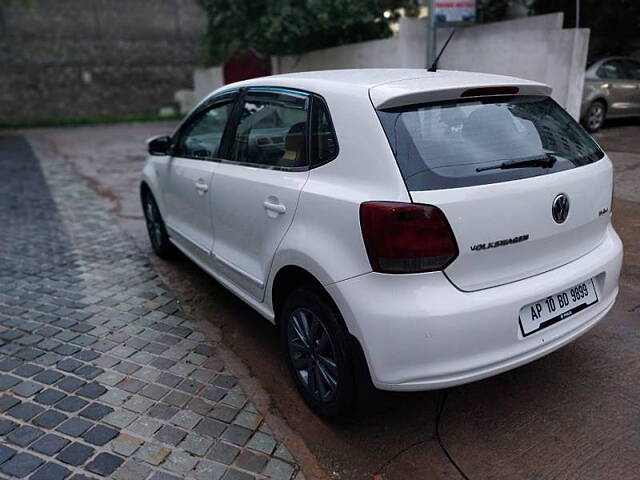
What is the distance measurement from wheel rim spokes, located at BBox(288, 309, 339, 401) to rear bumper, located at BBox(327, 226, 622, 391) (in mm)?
297

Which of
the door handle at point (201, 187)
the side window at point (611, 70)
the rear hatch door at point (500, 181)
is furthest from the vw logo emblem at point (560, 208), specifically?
the side window at point (611, 70)

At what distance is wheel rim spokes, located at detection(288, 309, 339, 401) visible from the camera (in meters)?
2.63

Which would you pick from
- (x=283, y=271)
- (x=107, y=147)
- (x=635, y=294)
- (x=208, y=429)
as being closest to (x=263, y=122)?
(x=283, y=271)

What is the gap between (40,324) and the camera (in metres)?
3.87

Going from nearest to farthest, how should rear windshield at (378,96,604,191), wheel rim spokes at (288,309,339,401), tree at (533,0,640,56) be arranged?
1. rear windshield at (378,96,604,191)
2. wheel rim spokes at (288,309,339,401)
3. tree at (533,0,640,56)

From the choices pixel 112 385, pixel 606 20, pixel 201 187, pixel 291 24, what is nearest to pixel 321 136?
pixel 201 187

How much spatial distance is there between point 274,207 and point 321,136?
1.50 ft

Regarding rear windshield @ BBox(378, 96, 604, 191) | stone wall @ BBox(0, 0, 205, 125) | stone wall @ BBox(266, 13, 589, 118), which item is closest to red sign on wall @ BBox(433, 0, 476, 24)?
stone wall @ BBox(266, 13, 589, 118)

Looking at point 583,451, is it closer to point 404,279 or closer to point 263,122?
point 404,279

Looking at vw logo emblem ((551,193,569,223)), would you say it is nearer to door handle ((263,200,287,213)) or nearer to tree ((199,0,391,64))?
door handle ((263,200,287,213))

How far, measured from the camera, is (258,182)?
10.1ft

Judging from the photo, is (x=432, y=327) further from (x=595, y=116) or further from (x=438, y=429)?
(x=595, y=116)

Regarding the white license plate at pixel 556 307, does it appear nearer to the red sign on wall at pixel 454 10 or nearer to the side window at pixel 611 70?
the red sign on wall at pixel 454 10

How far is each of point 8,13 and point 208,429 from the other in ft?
83.5
